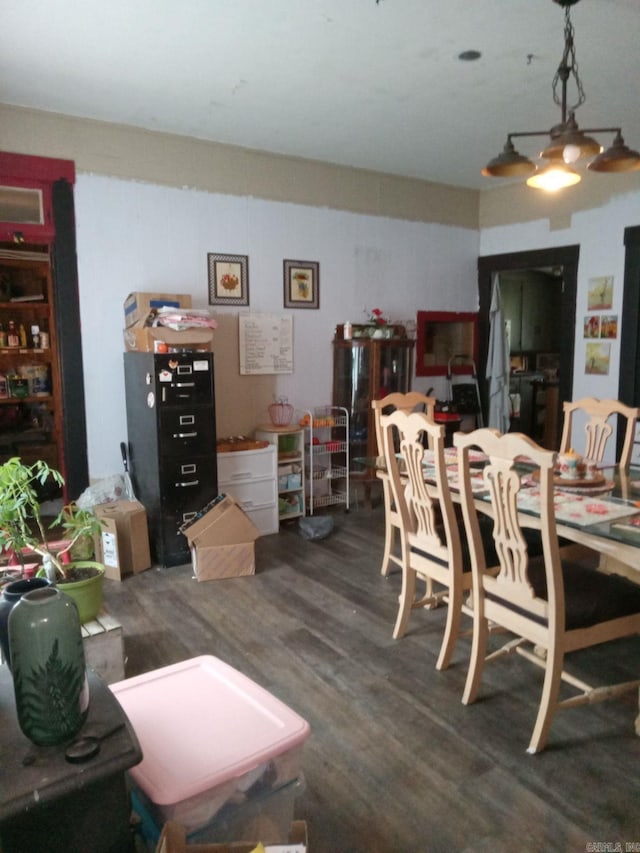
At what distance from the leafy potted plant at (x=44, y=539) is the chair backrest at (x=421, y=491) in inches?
49.4

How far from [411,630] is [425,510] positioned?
2.22ft

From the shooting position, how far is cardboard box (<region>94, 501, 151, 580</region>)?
352cm

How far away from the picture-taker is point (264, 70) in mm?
3137

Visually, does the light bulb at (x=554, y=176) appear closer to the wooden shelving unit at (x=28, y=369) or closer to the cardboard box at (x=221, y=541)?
the cardboard box at (x=221, y=541)

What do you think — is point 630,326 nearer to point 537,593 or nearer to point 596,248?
point 596,248

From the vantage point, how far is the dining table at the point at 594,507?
1.99m

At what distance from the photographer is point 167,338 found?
357cm

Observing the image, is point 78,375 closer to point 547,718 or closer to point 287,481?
point 287,481

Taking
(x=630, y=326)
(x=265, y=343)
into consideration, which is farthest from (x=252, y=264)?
(x=630, y=326)

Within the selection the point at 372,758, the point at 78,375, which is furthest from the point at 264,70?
the point at 372,758

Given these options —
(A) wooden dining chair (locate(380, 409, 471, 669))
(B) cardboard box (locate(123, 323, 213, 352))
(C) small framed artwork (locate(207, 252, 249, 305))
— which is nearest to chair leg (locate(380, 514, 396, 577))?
(A) wooden dining chair (locate(380, 409, 471, 669))

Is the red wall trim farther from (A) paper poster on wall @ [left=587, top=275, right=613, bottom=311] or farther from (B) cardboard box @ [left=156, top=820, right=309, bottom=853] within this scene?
(A) paper poster on wall @ [left=587, top=275, right=613, bottom=311]

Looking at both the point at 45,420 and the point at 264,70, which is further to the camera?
the point at 45,420

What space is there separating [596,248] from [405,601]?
11.7 ft
